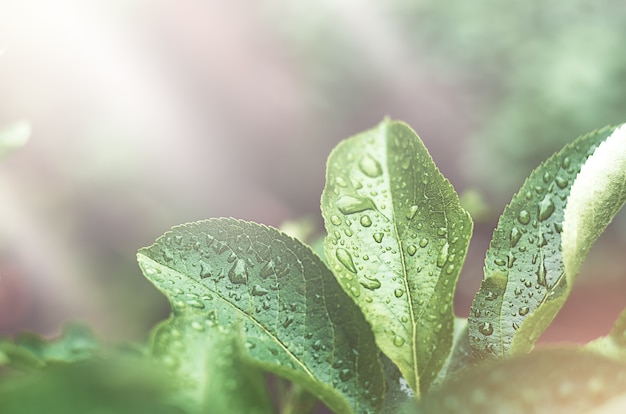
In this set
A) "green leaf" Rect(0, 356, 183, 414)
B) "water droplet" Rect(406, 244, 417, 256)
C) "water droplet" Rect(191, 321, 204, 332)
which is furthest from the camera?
"water droplet" Rect(406, 244, 417, 256)

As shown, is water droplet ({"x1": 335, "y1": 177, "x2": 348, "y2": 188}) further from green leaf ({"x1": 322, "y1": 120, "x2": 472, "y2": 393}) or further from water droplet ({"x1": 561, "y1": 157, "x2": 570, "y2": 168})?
water droplet ({"x1": 561, "y1": 157, "x2": 570, "y2": 168})

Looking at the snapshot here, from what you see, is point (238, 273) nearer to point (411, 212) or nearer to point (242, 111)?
point (411, 212)

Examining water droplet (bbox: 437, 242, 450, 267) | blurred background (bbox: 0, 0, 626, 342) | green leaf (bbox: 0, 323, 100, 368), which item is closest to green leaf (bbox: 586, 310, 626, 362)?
water droplet (bbox: 437, 242, 450, 267)

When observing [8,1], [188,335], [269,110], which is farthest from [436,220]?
[269,110]

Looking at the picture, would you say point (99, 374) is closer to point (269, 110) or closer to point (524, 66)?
point (524, 66)

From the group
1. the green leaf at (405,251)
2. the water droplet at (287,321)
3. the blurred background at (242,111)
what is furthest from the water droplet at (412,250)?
the blurred background at (242,111)
